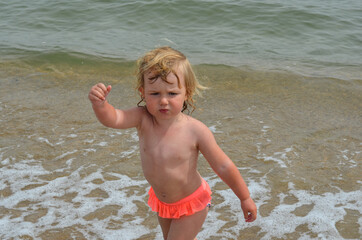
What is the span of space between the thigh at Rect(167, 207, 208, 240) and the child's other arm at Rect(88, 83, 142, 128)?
62 cm

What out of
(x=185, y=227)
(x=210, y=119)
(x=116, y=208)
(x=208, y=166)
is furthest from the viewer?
(x=210, y=119)

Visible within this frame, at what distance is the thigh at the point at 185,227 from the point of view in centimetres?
263

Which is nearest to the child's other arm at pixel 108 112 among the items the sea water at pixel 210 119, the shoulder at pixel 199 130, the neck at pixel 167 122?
the neck at pixel 167 122

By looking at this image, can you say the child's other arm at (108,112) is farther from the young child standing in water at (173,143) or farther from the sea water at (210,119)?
the sea water at (210,119)

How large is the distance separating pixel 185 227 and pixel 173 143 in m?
0.50

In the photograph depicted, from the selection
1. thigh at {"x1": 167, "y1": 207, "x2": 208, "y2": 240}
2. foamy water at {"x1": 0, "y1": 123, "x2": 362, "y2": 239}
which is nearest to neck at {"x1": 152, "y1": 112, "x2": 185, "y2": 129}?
thigh at {"x1": 167, "y1": 207, "x2": 208, "y2": 240}

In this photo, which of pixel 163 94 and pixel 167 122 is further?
pixel 167 122

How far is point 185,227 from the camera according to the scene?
2.64 metres

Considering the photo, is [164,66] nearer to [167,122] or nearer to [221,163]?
[167,122]

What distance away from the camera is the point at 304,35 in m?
9.66

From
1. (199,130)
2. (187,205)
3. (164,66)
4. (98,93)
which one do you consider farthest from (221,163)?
(98,93)

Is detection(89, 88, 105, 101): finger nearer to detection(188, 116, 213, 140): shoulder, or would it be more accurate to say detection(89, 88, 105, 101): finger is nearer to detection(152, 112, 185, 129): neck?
detection(152, 112, 185, 129): neck

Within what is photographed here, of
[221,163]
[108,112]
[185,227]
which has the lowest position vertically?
[185,227]

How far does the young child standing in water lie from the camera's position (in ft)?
7.97
